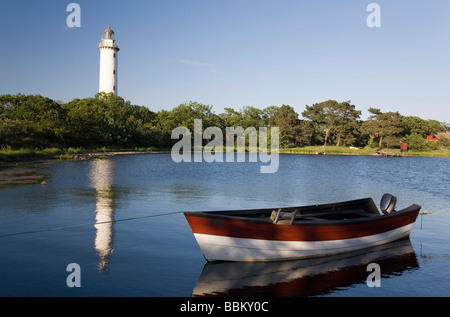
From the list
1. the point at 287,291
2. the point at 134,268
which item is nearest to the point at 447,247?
the point at 287,291

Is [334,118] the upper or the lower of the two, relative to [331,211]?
upper

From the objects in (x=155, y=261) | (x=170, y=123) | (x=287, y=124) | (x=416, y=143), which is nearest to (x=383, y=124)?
(x=416, y=143)

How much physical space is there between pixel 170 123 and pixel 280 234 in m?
78.3

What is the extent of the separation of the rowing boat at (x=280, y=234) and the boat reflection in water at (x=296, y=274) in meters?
0.27

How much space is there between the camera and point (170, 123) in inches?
3391

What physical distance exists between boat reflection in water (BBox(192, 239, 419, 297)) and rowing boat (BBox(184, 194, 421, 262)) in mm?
271

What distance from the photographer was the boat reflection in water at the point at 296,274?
28.0ft

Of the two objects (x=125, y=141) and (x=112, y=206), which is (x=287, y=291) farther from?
(x=125, y=141)

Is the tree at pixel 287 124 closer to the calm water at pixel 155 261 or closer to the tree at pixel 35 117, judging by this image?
the tree at pixel 35 117

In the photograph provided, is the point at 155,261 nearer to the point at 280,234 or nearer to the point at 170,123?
the point at 280,234

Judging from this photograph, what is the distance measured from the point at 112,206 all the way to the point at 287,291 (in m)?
11.7

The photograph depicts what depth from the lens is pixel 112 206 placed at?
17.8 metres

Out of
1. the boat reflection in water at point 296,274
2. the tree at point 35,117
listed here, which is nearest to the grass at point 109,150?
the tree at point 35,117

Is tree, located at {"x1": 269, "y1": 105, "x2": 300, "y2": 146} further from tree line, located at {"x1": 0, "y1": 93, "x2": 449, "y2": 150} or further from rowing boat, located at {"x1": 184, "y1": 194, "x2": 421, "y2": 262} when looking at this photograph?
rowing boat, located at {"x1": 184, "y1": 194, "x2": 421, "y2": 262}
